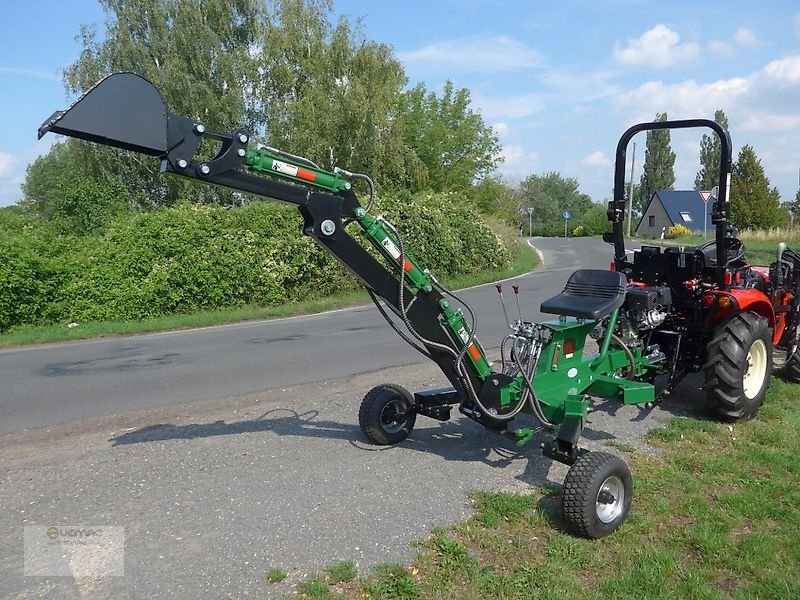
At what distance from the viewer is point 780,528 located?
3.95 metres

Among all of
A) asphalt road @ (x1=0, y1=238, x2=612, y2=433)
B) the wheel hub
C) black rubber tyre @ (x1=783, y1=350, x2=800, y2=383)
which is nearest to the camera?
the wheel hub

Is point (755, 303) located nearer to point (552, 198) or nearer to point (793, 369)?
point (793, 369)

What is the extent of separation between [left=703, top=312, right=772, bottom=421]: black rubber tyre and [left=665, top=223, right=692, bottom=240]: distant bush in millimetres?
45398

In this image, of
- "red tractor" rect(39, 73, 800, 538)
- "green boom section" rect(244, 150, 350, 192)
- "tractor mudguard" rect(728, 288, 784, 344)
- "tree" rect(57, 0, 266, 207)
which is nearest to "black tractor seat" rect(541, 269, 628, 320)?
"red tractor" rect(39, 73, 800, 538)

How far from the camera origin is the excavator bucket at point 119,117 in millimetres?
3312

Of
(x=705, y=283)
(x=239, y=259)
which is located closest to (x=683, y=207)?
(x=239, y=259)

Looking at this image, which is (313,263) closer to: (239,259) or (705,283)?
(239,259)

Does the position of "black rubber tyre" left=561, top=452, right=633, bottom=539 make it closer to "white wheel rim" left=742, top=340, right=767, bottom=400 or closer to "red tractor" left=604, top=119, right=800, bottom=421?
"red tractor" left=604, top=119, right=800, bottom=421

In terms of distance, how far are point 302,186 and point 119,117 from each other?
123 cm

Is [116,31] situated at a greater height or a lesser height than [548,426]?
greater

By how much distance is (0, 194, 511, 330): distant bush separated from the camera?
13.4 meters

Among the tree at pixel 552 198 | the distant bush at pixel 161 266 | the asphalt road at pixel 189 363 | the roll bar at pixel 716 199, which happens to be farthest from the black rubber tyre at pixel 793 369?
the tree at pixel 552 198

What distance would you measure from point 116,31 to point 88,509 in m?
32.4

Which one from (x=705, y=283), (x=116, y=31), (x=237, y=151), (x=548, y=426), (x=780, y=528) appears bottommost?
(x=780, y=528)
